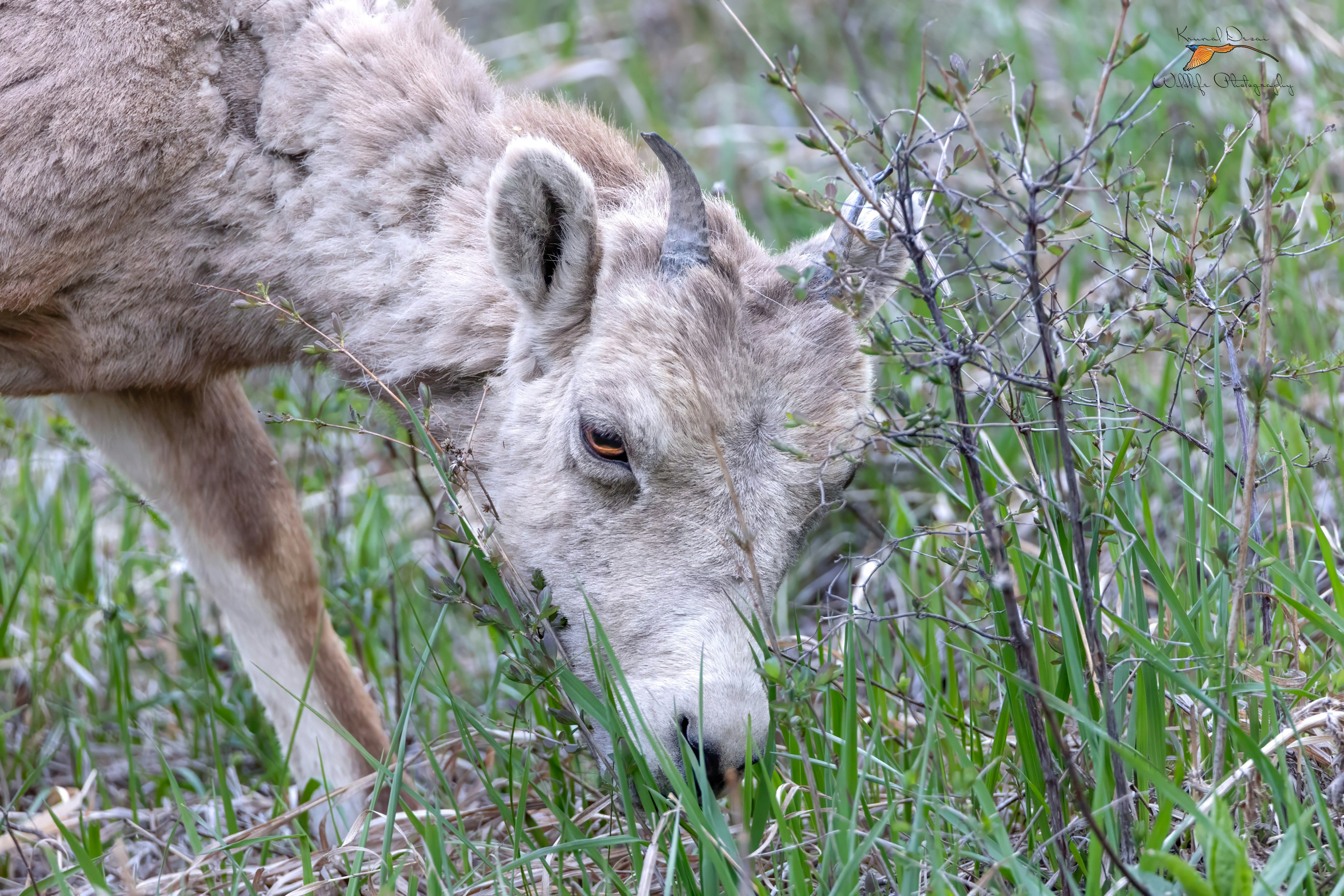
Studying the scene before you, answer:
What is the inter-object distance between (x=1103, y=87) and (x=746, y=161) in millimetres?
6412

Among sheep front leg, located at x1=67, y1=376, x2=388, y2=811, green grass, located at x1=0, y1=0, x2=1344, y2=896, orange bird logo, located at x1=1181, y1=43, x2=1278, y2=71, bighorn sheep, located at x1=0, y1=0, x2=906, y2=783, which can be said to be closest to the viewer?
green grass, located at x1=0, y1=0, x2=1344, y2=896

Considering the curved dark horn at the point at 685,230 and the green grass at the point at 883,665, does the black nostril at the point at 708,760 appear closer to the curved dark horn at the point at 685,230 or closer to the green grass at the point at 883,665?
the green grass at the point at 883,665

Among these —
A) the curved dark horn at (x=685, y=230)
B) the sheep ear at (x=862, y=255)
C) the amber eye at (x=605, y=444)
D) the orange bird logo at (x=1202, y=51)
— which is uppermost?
the curved dark horn at (x=685, y=230)

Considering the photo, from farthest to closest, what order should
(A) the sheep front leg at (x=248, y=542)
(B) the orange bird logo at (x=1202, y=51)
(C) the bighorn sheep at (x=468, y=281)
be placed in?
1. (A) the sheep front leg at (x=248, y=542)
2. (C) the bighorn sheep at (x=468, y=281)
3. (B) the orange bird logo at (x=1202, y=51)

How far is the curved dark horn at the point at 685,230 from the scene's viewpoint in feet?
11.5

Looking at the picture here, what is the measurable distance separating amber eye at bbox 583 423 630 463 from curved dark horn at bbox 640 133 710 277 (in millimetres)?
510

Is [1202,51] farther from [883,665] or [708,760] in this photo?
[708,760]

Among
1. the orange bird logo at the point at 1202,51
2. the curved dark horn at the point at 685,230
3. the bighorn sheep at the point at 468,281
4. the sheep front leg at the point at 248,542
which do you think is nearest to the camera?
the orange bird logo at the point at 1202,51

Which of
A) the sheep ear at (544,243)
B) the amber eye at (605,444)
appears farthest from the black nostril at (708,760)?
the sheep ear at (544,243)

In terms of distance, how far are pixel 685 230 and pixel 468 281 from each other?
74 cm

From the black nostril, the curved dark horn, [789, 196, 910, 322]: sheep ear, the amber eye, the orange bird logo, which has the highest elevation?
the curved dark horn

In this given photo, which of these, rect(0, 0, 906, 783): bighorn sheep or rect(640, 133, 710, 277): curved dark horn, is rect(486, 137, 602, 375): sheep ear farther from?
rect(640, 133, 710, 277): curved dark horn

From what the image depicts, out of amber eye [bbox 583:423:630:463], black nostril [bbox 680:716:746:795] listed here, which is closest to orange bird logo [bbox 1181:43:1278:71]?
amber eye [bbox 583:423:630:463]

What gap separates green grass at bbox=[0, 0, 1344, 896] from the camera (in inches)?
108
